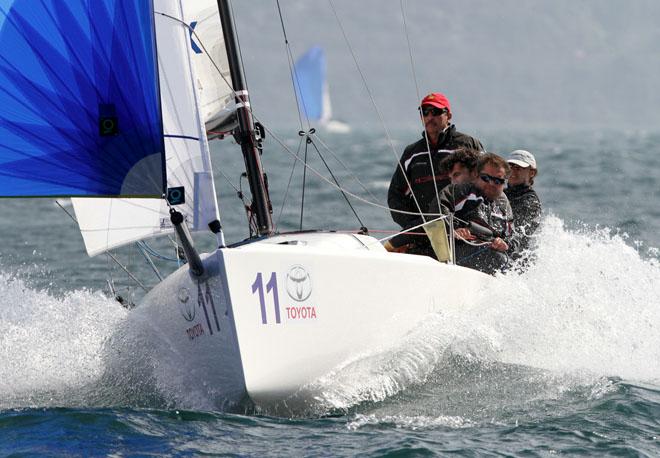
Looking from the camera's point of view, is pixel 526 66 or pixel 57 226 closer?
pixel 57 226

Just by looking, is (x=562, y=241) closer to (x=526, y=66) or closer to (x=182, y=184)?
(x=182, y=184)

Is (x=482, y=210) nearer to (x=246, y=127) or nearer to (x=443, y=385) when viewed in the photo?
(x=443, y=385)

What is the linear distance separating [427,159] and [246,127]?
43.8 inches

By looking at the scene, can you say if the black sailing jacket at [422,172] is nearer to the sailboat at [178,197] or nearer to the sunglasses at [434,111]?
the sunglasses at [434,111]

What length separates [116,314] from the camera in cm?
530

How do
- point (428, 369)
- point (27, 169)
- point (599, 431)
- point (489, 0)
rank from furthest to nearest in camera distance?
point (489, 0) → point (428, 369) → point (27, 169) → point (599, 431)

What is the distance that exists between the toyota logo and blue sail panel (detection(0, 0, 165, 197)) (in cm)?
67

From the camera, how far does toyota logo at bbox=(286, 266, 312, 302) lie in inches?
164

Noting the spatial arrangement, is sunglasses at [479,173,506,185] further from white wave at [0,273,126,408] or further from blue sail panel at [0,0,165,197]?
white wave at [0,273,126,408]

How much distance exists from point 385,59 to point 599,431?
137890 mm

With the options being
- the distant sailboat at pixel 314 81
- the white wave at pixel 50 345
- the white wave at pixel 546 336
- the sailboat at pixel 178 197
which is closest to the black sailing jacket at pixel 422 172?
the white wave at pixel 546 336

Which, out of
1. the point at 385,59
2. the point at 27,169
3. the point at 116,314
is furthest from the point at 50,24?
the point at 385,59

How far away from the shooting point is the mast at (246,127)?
16.0 ft

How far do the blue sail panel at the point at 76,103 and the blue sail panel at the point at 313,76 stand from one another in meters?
51.0
